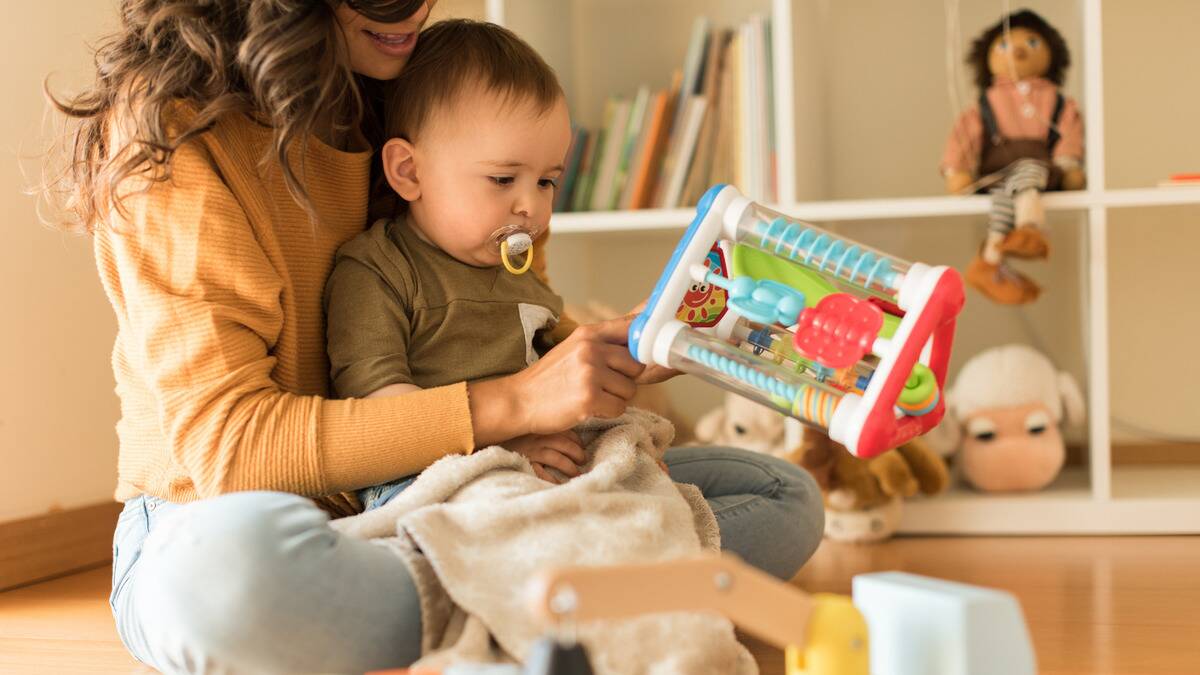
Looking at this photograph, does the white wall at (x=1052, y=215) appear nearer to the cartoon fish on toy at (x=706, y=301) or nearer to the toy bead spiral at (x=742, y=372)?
the cartoon fish on toy at (x=706, y=301)

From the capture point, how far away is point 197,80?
107 cm

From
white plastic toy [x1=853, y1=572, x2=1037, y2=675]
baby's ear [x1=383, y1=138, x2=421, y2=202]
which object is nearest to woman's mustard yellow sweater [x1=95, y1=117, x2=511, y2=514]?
A: baby's ear [x1=383, y1=138, x2=421, y2=202]

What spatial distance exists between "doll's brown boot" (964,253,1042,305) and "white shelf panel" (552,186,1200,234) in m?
0.10

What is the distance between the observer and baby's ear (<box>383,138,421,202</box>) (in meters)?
1.20

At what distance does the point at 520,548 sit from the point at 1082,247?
3.88ft

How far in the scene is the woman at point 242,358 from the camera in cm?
92

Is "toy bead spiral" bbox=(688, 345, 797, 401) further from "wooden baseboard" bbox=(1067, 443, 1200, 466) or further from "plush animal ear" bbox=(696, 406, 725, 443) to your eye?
"wooden baseboard" bbox=(1067, 443, 1200, 466)

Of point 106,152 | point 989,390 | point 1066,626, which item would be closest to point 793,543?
point 1066,626

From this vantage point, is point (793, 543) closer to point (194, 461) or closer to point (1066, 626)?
point (1066, 626)

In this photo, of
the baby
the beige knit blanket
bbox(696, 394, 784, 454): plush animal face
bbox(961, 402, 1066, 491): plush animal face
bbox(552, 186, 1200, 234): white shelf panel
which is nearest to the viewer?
the beige knit blanket

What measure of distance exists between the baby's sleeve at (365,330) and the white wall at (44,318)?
2.28 ft

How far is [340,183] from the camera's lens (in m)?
1.21

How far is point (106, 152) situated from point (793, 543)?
0.79 meters

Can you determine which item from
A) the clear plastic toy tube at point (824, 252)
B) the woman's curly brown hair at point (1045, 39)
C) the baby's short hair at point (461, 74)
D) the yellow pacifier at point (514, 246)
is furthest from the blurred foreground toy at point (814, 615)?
the woman's curly brown hair at point (1045, 39)
